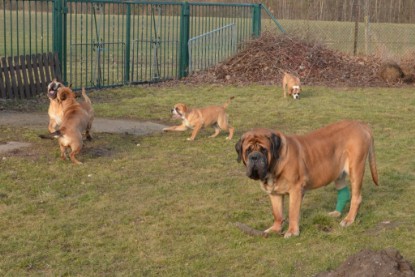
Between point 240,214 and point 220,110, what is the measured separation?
4.65m

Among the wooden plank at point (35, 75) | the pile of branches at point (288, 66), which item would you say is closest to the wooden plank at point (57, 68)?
the wooden plank at point (35, 75)

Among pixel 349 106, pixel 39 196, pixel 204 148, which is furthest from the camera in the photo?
pixel 349 106

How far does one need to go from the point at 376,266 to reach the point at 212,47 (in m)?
19.2

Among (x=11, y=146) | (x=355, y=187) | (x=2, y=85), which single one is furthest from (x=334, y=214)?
(x=2, y=85)

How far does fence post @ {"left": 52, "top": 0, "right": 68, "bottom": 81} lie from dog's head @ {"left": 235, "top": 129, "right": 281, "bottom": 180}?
1179 centimetres

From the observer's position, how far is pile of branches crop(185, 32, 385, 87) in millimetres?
21828

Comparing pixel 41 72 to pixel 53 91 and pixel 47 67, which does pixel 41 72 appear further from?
pixel 53 91

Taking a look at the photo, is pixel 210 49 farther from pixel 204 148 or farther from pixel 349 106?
pixel 204 148

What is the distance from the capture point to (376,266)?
5.32m

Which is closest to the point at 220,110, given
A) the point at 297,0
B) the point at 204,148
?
the point at 204,148

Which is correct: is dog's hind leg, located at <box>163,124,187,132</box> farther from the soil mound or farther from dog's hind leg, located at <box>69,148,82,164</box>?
the soil mound

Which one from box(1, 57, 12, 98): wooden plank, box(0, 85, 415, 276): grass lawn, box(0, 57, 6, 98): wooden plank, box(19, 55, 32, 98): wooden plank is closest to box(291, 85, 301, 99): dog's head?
box(0, 85, 415, 276): grass lawn

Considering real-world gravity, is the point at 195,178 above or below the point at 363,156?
below

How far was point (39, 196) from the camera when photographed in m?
8.46
